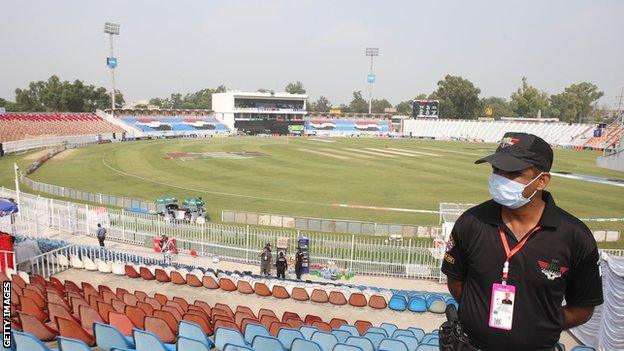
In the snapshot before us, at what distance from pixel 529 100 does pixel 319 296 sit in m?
142

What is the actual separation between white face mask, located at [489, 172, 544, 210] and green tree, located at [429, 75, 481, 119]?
453ft

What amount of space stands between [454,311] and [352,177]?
37.6m

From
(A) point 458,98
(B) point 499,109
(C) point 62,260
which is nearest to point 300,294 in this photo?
(C) point 62,260

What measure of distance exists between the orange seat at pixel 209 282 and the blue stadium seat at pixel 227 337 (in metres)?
5.87

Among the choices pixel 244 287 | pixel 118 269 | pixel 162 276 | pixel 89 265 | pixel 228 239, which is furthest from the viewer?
pixel 228 239

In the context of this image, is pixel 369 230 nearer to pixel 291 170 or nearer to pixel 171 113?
pixel 291 170

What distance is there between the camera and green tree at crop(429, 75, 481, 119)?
131125mm

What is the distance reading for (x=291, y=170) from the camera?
43.7 meters

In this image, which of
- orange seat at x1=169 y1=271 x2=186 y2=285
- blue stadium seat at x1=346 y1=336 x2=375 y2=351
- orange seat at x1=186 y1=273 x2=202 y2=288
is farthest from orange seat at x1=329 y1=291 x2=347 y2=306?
blue stadium seat at x1=346 y1=336 x2=375 y2=351

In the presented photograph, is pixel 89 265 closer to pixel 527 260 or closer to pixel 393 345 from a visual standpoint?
pixel 393 345

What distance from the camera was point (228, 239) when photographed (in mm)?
19078

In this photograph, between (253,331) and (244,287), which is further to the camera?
(244,287)

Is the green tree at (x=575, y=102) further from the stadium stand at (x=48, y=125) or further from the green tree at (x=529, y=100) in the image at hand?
the stadium stand at (x=48, y=125)

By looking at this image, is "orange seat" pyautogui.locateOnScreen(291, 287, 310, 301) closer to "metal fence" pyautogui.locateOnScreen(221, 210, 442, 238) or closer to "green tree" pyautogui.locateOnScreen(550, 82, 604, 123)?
"metal fence" pyautogui.locateOnScreen(221, 210, 442, 238)
